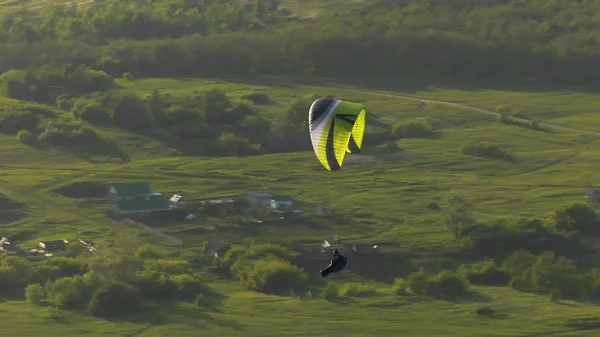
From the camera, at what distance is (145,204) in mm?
90062

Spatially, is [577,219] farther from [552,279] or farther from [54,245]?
[54,245]

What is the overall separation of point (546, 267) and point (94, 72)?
2976 inches

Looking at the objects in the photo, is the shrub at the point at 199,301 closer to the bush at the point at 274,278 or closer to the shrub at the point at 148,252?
the bush at the point at 274,278

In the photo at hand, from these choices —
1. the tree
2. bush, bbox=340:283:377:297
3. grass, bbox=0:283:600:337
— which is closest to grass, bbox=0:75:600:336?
grass, bbox=0:283:600:337

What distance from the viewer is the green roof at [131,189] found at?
92.2 meters

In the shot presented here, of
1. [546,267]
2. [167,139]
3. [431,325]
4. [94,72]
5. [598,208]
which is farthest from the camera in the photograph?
[94,72]

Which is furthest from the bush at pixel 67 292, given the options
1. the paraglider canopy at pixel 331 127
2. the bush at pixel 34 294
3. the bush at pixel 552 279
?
the bush at pixel 552 279

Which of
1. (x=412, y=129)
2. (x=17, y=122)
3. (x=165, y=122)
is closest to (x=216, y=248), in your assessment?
(x=165, y=122)

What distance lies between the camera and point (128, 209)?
89438 mm

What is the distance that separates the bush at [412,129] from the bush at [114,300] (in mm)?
50223

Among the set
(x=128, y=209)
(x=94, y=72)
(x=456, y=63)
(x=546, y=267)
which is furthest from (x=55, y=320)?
(x=456, y=63)

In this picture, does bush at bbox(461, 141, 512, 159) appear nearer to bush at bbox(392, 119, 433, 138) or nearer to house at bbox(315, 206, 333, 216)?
bush at bbox(392, 119, 433, 138)

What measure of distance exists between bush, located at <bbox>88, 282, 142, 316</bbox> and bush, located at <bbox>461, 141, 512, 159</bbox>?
46173 mm

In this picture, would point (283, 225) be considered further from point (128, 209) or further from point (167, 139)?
point (167, 139)
